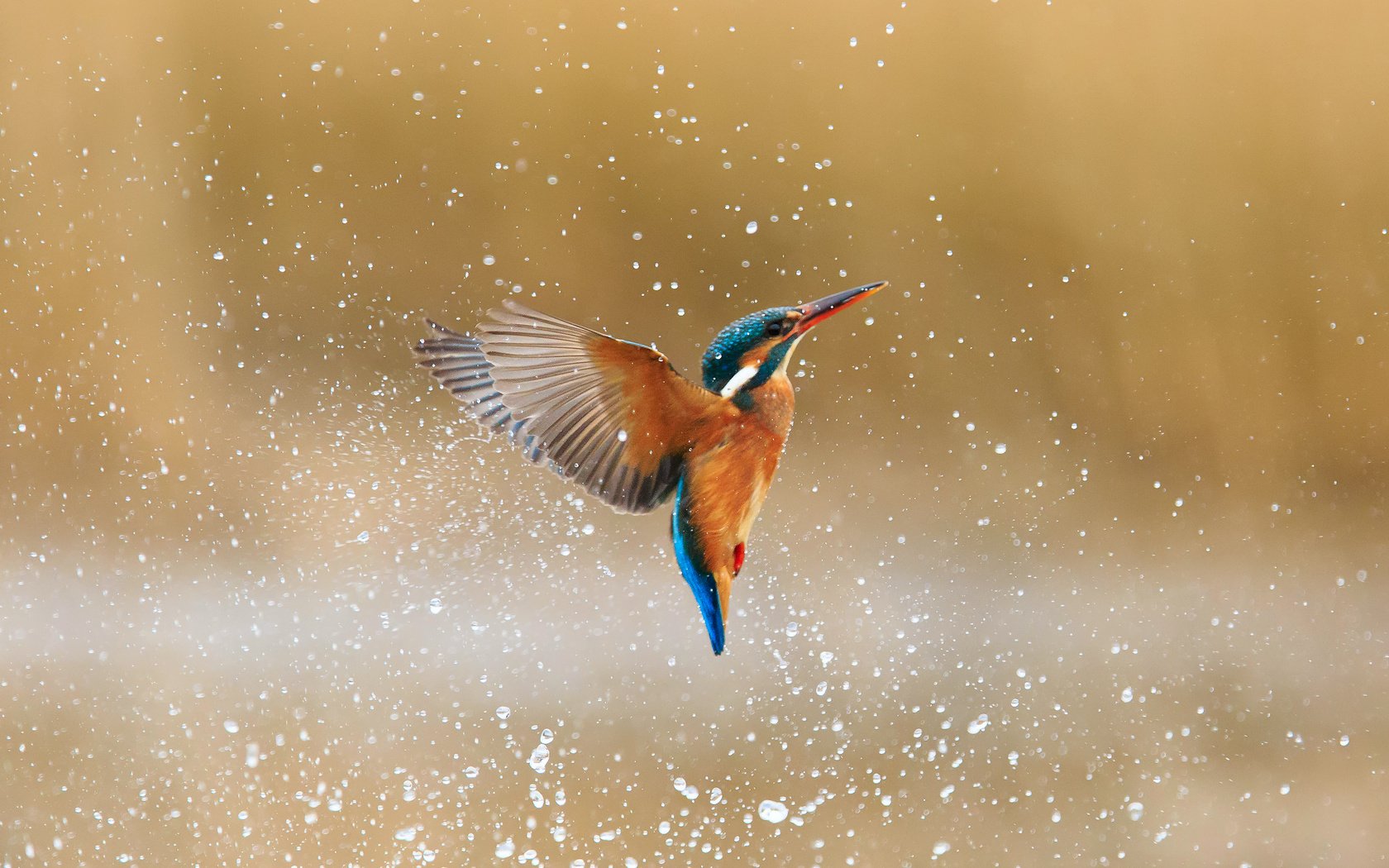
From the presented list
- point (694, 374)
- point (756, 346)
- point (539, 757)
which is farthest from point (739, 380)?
point (539, 757)

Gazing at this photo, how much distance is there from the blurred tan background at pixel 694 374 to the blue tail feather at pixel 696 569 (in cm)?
44

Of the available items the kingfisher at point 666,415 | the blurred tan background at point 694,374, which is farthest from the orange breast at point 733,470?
the blurred tan background at point 694,374

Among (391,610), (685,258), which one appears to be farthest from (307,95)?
(391,610)

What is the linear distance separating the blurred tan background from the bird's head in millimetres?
510

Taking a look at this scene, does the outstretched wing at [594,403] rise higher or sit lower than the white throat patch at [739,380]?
lower

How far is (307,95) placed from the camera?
3.98ft

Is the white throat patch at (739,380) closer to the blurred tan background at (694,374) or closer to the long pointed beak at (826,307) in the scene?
the long pointed beak at (826,307)

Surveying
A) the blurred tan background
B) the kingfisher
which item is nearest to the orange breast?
the kingfisher

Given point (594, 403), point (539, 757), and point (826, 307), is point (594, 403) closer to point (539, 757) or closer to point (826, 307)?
point (826, 307)

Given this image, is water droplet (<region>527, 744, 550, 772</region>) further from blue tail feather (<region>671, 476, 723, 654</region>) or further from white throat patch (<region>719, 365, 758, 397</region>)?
white throat patch (<region>719, 365, 758, 397</region>)

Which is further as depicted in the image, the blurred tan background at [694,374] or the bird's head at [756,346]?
the blurred tan background at [694,374]

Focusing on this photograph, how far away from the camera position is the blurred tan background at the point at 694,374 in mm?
1208

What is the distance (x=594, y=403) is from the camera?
0.73m

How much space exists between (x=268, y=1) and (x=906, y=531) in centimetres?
84
